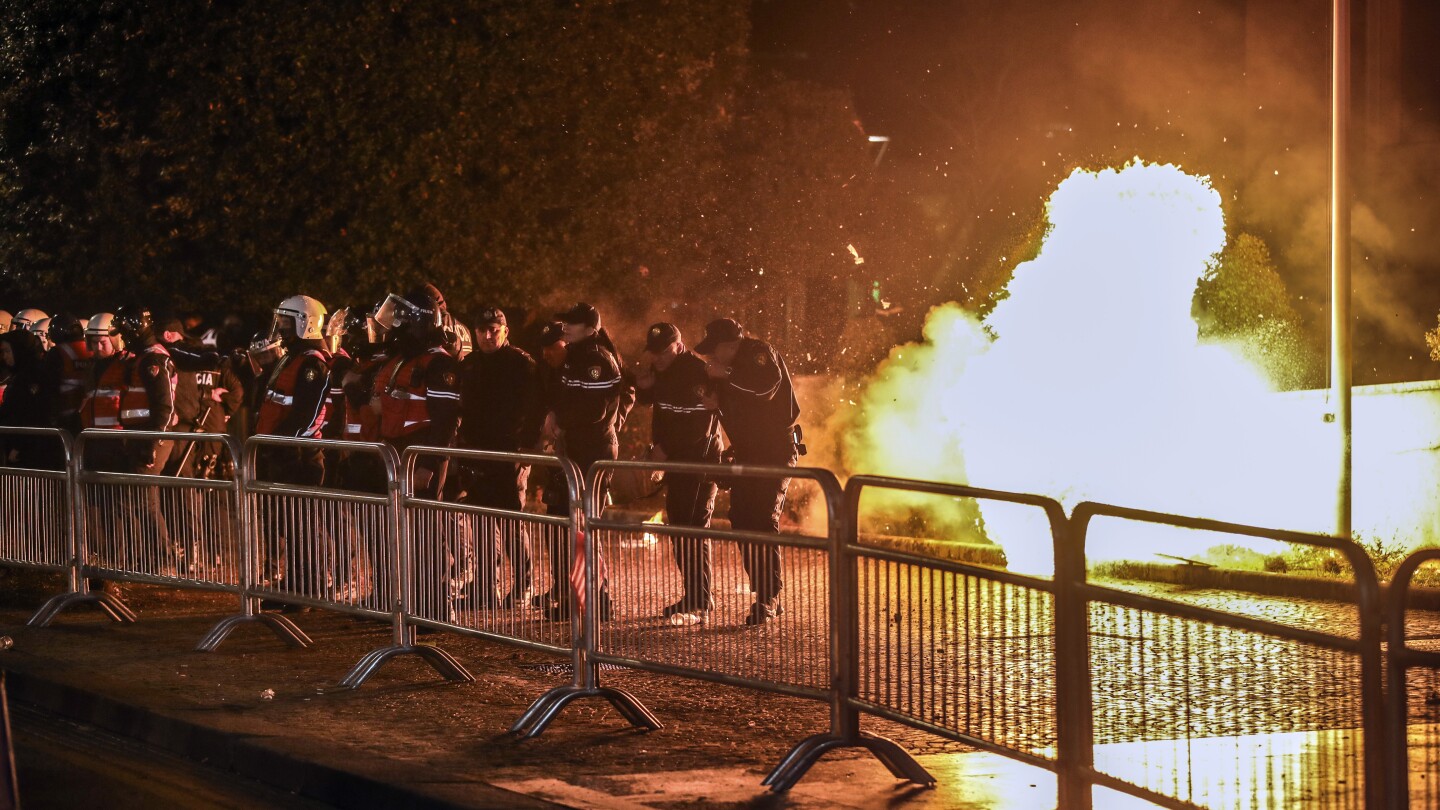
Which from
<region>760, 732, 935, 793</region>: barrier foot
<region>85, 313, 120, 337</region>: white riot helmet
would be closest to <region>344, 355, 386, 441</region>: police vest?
<region>85, 313, 120, 337</region>: white riot helmet

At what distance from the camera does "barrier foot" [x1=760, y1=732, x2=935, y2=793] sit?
22.5 ft

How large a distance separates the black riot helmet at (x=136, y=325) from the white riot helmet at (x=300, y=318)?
2303 mm

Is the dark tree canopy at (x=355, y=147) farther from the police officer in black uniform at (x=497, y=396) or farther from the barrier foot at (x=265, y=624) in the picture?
the barrier foot at (x=265, y=624)

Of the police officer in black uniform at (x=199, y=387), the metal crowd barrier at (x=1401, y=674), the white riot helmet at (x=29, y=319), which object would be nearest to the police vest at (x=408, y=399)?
the police officer in black uniform at (x=199, y=387)

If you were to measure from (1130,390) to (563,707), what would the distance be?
10.4m

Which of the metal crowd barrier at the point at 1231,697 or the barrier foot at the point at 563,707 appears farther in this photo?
the barrier foot at the point at 563,707

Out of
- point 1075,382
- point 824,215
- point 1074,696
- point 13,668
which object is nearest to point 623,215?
point 824,215

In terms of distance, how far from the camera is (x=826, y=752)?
696 cm

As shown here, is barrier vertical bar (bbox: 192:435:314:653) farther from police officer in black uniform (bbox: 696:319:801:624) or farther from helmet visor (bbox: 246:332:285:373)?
helmet visor (bbox: 246:332:285:373)

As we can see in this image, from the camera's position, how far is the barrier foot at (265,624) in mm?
10461

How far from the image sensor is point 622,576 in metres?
7.98

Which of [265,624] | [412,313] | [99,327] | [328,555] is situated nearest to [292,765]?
[328,555]

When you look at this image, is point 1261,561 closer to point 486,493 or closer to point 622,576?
point 486,493

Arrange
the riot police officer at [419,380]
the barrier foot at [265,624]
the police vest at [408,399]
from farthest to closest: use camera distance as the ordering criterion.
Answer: the police vest at [408,399] → the riot police officer at [419,380] → the barrier foot at [265,624]
